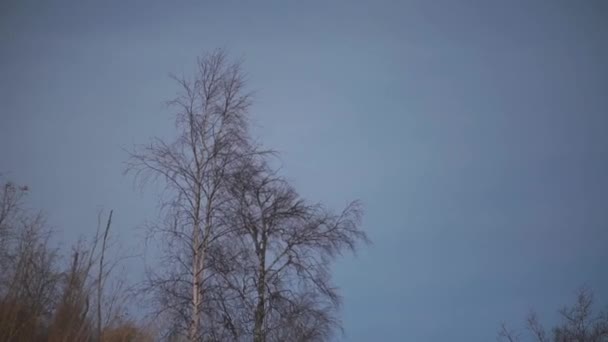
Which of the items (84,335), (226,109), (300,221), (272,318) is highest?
(226,109)

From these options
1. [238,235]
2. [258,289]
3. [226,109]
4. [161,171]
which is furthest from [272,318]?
[226,109]

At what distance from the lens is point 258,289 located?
13.8 metres

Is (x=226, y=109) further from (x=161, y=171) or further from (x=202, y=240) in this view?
(x=202, y=240)

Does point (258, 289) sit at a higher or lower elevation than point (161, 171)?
lower

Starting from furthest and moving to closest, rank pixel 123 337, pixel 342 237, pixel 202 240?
pixel 342 237 → pixel 202 240 → pixel 123 337

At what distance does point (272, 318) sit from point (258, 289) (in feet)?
3.42

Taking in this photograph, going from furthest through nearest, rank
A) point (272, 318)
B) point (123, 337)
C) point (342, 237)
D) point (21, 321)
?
point (342, 237) → point (272, 318) → point (123, 337) → point (21, 321)

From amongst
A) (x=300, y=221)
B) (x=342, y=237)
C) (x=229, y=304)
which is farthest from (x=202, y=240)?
(x=342, y=237)

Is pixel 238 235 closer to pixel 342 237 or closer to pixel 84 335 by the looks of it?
pixel 342 237

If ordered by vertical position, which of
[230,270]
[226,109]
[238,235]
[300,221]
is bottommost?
[230,270]

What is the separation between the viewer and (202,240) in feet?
39.0

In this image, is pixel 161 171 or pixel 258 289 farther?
pixel 258 289

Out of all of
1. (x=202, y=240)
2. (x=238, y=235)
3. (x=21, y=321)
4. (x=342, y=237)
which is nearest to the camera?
(x=21, y=321)

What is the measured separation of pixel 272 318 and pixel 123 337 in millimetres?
10045
